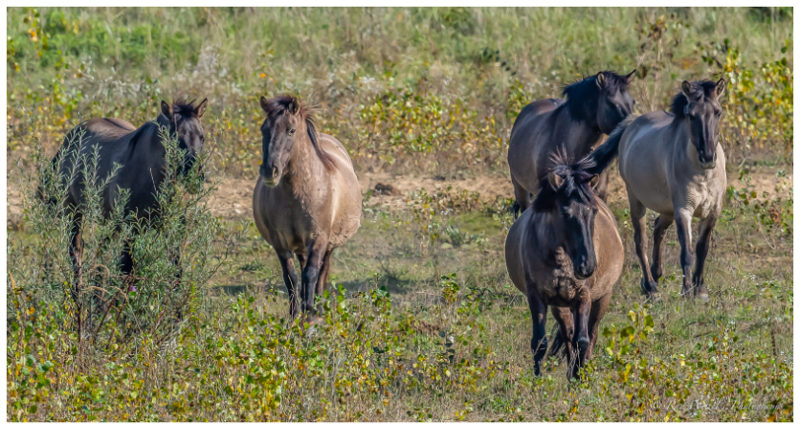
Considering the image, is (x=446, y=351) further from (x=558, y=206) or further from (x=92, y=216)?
(x=92, y=216)

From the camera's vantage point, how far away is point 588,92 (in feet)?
31.9

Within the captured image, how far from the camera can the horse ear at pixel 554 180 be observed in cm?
649

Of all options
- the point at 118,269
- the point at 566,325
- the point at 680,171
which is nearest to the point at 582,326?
the point at 566,325

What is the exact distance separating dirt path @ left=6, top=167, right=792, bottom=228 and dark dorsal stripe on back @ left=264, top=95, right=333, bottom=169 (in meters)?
3.90

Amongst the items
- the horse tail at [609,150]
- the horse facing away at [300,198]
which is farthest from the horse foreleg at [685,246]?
the horse facing away at [300,198]

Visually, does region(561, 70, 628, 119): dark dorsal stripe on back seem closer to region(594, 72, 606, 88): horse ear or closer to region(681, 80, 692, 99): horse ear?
region(594, 72, 606, 88): horse ear

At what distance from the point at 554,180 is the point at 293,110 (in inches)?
88.8

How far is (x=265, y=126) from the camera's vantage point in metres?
7.70

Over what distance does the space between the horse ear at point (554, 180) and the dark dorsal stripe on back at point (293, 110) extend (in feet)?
7.07

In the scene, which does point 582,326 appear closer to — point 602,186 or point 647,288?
point 647,288

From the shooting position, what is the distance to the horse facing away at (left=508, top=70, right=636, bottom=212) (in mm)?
9617

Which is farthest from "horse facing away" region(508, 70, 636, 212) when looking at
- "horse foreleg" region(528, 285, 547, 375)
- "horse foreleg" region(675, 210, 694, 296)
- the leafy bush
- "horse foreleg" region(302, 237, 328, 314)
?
the leafy bush

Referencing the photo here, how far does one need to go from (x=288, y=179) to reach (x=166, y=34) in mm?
9920

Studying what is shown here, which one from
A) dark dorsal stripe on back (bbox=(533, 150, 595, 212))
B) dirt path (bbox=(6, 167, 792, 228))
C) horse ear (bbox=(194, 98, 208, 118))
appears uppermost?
horse ear (bbox=(194, 98, 208, 118))
